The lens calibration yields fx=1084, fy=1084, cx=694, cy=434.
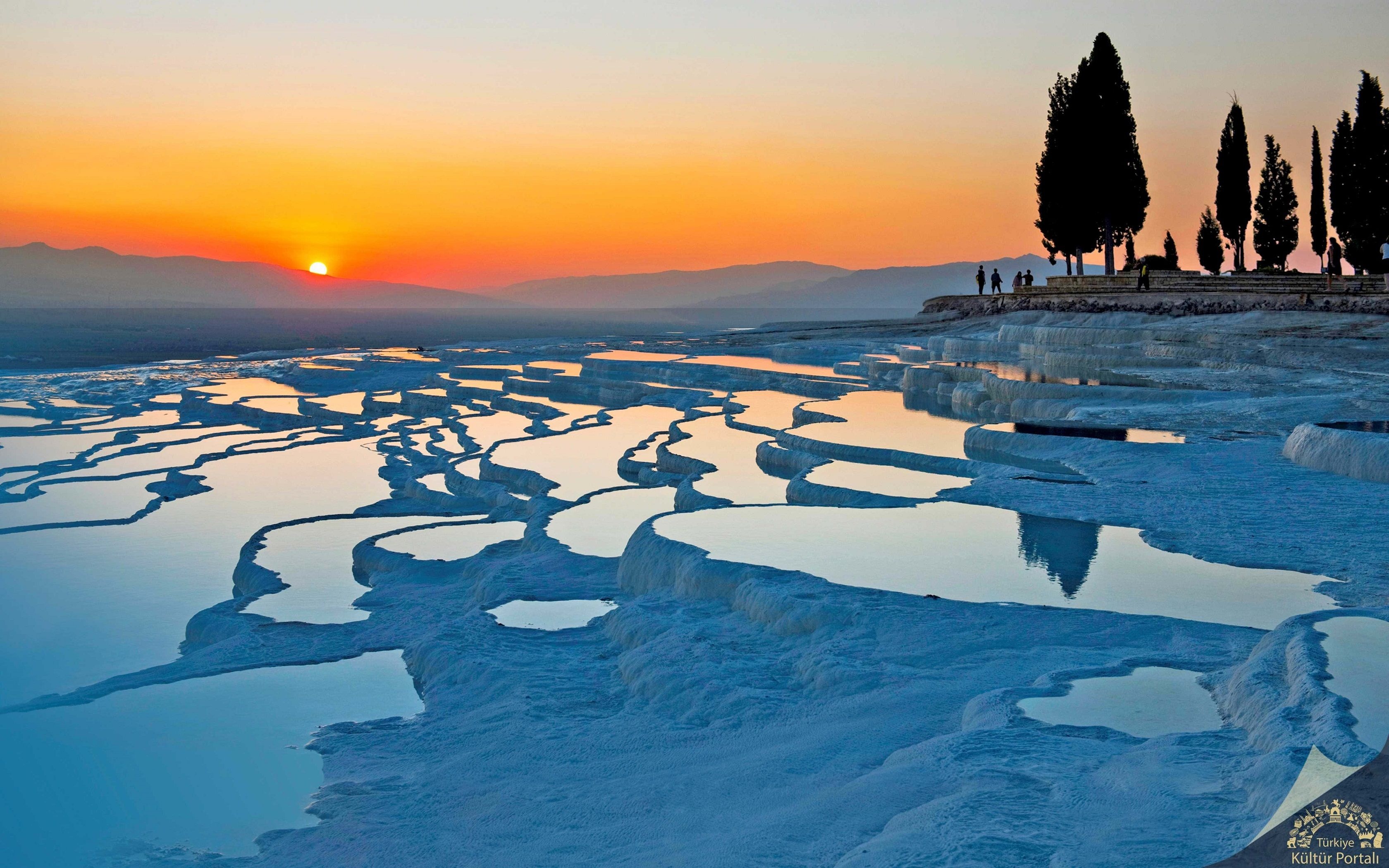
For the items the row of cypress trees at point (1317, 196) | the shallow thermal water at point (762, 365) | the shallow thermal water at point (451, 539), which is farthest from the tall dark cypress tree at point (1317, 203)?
the shallow thermal water at point (451, 539)

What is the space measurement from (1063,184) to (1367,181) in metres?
9.97

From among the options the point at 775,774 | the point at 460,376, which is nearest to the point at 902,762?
the point at 775,774

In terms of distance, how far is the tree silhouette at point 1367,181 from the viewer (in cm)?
2856

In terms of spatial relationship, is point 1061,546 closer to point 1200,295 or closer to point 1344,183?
point 1200,295

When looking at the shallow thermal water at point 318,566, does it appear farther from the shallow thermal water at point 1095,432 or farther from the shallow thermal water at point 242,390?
the shallow thermal water at point 242,390

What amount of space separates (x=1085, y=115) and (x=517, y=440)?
26.1 meters

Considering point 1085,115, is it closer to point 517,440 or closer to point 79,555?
point 517,440

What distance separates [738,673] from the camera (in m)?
5.79

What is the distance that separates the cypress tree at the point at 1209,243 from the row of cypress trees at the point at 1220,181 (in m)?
3.97

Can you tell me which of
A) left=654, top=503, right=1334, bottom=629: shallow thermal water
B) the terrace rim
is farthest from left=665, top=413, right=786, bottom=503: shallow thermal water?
the terrace rim

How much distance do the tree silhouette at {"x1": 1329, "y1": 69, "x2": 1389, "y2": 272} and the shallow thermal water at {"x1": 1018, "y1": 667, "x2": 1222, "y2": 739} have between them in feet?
95.9

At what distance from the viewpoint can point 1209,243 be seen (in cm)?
4516

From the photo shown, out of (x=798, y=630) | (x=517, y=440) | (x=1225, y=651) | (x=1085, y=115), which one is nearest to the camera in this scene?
(x=1225, y=651)

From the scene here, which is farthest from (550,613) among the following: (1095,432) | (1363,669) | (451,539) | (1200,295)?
(1200,295)
